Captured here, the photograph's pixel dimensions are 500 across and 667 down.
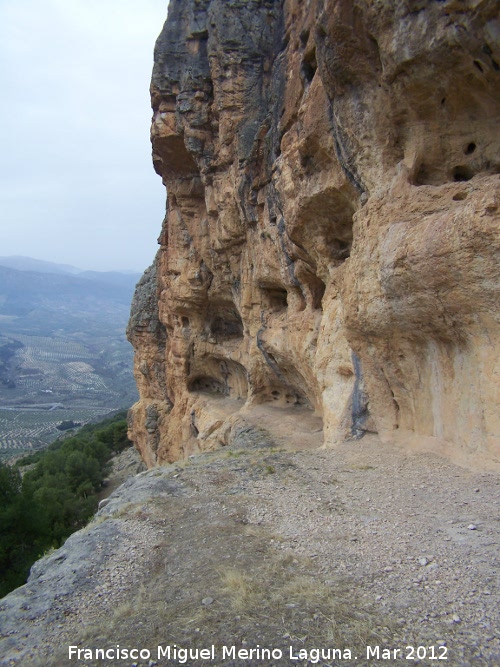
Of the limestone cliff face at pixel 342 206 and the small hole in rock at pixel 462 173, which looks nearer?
the limestone cliff face at pixel 342 206

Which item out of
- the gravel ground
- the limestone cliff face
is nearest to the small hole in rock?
the limestone cliff face

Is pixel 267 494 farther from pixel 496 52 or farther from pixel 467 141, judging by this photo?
pixel 496 52

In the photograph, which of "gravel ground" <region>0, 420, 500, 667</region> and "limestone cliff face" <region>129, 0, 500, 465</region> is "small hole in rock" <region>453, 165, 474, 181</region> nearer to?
"limestone cliff face" <region>129, 0, 500, 465</region>

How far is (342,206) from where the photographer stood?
11367 millimetres

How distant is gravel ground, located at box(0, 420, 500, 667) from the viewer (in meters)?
3.94

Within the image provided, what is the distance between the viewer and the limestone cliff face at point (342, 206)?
23.7 feet

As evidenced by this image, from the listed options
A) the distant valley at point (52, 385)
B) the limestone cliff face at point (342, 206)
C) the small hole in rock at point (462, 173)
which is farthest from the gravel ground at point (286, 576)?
the distant valley at point (52, 385)

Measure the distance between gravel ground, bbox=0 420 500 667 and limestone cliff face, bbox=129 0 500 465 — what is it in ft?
6.77

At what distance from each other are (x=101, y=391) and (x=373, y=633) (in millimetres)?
104610

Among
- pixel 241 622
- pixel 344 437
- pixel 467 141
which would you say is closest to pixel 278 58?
pixel 467 141

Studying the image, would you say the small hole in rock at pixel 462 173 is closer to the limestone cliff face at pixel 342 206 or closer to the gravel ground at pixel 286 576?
the limestone cliff face at pixel 342 206

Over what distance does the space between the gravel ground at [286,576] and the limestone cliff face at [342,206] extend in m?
2.07

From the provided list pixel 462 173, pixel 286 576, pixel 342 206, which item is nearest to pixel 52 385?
pixel 342 206

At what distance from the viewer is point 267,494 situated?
8039 millimetres
